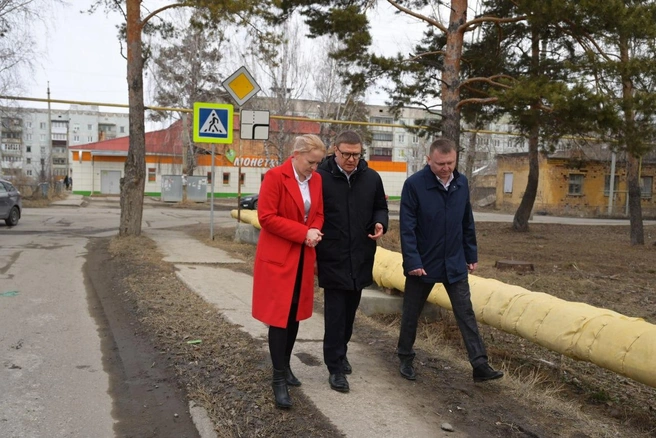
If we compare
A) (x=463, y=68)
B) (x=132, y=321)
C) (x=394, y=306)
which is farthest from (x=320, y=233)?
(x=463, y=68)

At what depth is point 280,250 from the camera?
3846mm

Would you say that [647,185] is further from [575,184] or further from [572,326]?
[572,326]

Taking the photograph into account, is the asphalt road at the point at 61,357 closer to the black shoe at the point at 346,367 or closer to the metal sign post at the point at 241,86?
the black shoe at the point at 346,367

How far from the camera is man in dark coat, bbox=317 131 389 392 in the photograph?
415cm

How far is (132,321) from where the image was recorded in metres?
6.41

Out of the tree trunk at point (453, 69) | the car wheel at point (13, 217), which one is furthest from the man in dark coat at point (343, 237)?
the car wheel at point (13, 217)

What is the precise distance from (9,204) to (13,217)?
24.9 inches

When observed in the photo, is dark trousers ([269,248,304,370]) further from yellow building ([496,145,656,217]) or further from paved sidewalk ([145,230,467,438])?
yellow building ([496,145,656,217])

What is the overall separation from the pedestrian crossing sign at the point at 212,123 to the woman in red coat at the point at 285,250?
9209 millimetres

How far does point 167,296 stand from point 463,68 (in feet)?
42.7

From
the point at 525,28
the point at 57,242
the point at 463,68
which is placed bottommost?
the point at 57,242

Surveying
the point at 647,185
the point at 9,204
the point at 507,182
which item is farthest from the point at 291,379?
the point at 647,185

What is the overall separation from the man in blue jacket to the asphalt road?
76.6 inches

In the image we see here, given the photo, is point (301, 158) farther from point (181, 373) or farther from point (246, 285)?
point (246, 285)
